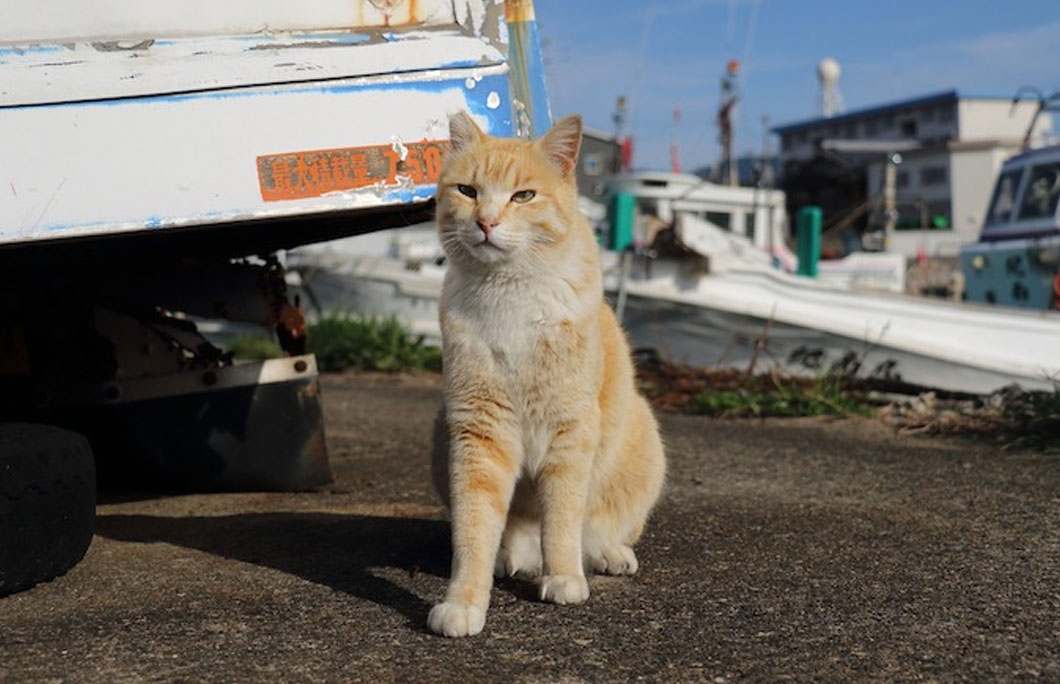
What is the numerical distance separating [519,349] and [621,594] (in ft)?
2.41

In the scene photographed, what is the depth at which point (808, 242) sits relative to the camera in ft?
39.8

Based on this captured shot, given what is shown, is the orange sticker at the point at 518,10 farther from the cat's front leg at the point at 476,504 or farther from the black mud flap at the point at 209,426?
the black mud flap at the point at 209,426

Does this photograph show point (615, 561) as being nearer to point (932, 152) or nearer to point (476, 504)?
point (476, 504)

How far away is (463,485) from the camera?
2.82m

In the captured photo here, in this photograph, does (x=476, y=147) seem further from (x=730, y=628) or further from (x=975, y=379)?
(x=975, y=379)

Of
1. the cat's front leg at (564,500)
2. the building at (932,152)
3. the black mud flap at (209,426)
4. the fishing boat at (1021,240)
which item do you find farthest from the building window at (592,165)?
the cat's front leg at (564,500)

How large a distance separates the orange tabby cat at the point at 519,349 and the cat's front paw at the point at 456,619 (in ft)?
0.36

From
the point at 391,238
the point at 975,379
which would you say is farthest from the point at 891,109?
the point at 975,379

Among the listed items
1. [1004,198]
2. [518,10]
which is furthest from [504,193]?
[1004,198]

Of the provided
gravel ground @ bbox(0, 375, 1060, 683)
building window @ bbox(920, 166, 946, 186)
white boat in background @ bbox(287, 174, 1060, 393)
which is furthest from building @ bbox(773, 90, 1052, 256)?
gravel ground @ bbox(0, 375, 1060, 683)

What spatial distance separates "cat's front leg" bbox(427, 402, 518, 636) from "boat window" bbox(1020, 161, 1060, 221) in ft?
32.0

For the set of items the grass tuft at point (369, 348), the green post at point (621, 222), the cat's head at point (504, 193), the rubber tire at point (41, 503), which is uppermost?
the cat's head at point (504, 193)

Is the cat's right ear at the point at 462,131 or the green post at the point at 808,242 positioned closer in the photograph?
the cat's right ear at the point at 462,131

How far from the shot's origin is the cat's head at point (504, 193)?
2.90m
